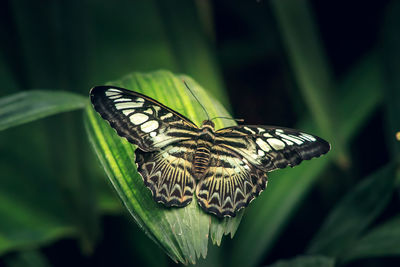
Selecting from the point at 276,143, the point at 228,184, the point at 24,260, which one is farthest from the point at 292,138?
the point at 24,260

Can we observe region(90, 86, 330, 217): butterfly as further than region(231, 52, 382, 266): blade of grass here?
No

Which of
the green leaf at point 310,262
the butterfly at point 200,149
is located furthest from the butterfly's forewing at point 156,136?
the green leaf at point 310,262

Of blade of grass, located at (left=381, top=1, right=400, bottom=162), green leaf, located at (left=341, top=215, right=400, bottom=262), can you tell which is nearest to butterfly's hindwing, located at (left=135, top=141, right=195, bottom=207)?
green leaf, located at (left=341, top=215, right=400, bottom=262)

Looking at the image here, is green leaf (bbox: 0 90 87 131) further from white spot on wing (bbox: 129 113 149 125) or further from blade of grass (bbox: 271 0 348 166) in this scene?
blade of grass (bbox: 271 0 348 166)

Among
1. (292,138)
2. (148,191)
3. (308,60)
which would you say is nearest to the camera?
(148,191)

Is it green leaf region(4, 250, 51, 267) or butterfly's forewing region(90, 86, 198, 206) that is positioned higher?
butterfly's forewing region(90, 86, 198, 206)

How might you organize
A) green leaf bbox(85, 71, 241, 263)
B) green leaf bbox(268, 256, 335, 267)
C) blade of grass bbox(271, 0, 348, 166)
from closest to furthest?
green leaf bbox(85, 71, 241, 263), green leaf bbox(268, 256, 335, 267), blade of grass bbox(271, 0, 348, 166)

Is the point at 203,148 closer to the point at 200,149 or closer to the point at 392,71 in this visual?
the point at 200,149
